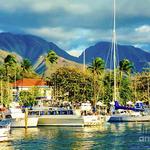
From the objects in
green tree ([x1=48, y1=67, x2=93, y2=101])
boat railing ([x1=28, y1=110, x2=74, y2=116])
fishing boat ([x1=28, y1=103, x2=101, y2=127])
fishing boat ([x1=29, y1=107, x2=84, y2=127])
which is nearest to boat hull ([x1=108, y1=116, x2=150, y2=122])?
fishing boat ([x1=28, y1=103, x2=101, y2=127])

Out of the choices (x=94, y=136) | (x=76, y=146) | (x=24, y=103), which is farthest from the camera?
(x=24, y=103)

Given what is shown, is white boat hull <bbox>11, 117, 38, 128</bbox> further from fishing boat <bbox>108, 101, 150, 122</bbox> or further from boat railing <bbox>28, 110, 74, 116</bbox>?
fishing boat <bbox>108, 101, 150, 122</bbox>

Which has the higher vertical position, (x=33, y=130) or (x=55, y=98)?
(x=55, y=98)

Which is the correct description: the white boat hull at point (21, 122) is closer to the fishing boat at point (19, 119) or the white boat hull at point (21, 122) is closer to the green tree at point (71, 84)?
the fishing boat at point (19, 119)

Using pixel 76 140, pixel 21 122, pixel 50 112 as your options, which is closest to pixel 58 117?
pixel 50 112

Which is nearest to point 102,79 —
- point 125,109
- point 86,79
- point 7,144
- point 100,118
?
point 86,79

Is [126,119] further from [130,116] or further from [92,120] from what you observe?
[92,120]

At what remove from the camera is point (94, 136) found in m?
83.3

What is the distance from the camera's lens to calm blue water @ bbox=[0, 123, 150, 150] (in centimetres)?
6888

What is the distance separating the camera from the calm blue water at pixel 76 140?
68875 millimetres

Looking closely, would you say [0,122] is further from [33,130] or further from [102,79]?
[102,79]

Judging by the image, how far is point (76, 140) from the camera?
77875 mm

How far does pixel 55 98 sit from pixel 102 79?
18.2 meters

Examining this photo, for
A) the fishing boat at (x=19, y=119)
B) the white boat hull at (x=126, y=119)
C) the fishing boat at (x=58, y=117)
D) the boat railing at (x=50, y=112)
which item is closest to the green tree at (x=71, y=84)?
the white boat hull at (x=126, y=119)
